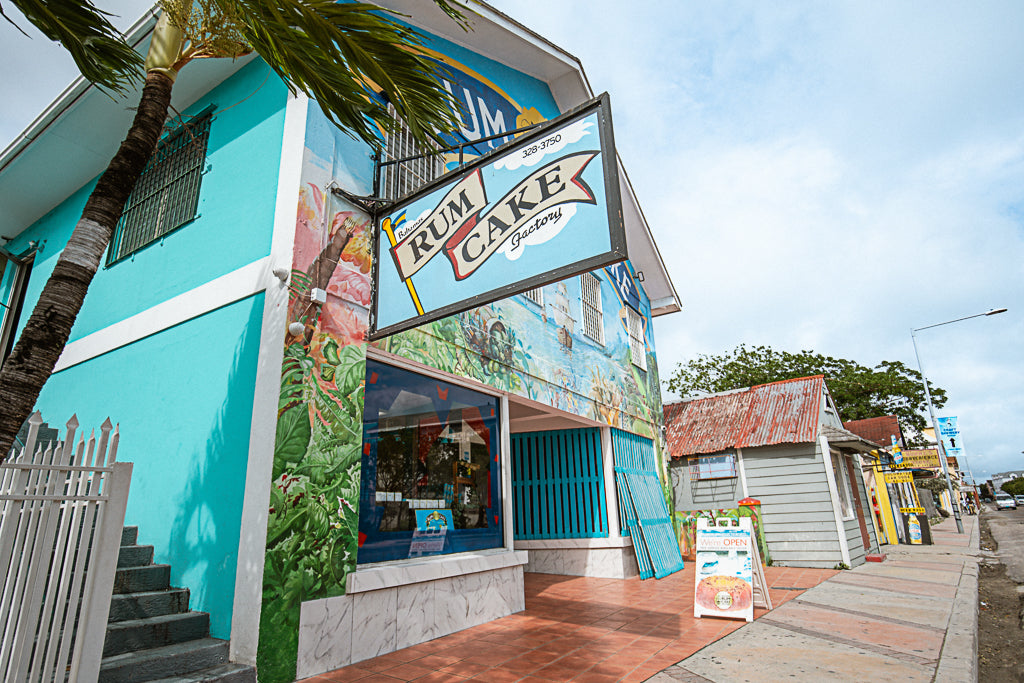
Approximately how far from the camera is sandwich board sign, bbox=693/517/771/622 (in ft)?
21.9

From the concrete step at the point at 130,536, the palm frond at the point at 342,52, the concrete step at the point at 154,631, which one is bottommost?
the concrete step at the point at 154,631

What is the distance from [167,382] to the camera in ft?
18.6

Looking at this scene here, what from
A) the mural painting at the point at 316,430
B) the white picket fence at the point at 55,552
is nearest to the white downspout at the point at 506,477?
the mural painting at the point at 316,430

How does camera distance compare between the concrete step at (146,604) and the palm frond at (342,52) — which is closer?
Result: the palm frond at (342,52)

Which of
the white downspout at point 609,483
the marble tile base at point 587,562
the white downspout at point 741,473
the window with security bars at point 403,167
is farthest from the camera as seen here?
the white downspout at point 741,473

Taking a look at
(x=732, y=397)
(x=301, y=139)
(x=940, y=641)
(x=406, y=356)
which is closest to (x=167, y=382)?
(x=406, y=356)

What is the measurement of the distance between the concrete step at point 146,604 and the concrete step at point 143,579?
12cm

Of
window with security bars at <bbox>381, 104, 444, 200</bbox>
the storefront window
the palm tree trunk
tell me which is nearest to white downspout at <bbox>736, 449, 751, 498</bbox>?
the storefront window

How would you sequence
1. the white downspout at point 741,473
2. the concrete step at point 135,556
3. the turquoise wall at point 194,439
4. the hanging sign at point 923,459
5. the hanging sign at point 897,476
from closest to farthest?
the turquoise wall at point 194,439, the concrete step at point 135,556, the white downspout at point 741,473, the hanging sign at point 897,476, the hanging sign at point 923,459

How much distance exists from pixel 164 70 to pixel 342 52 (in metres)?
1.10

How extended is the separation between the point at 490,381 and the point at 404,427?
1.71 metres

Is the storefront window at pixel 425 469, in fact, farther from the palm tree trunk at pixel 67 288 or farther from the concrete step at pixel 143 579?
the palm tree trunk at pixel 67 288

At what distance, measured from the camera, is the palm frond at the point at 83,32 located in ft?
10.5

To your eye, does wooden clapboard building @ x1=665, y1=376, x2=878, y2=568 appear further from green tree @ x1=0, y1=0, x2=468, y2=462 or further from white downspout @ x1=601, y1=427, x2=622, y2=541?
green tree @ x1=0, y1=0, x2=468, y2=462
